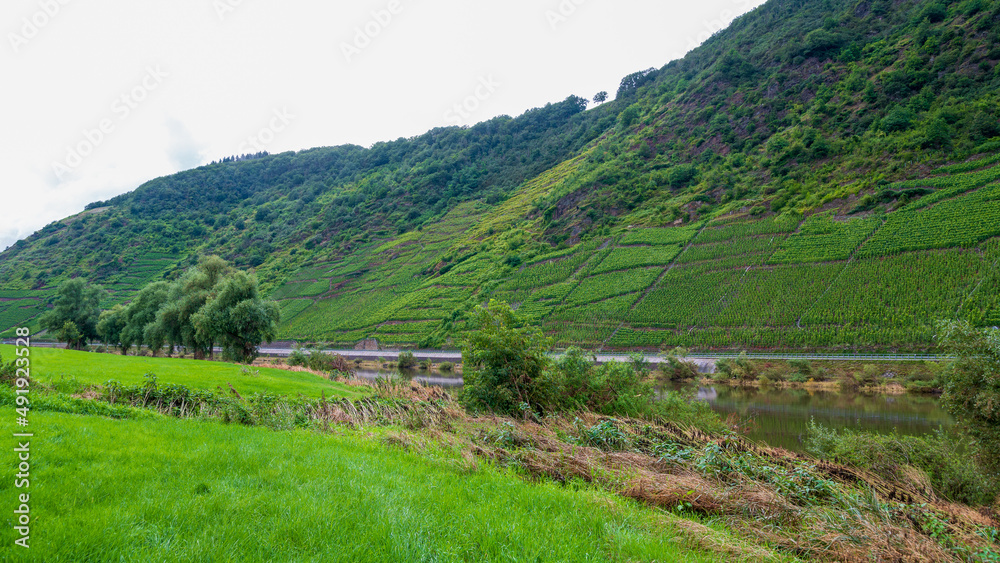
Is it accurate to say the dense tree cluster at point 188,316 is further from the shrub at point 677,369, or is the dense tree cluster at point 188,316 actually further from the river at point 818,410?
the shrub at point 677,369

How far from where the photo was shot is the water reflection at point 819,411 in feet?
75.5

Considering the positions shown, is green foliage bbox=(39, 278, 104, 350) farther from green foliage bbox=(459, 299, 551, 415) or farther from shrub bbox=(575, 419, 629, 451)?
shrub bbox=(575, 419, 629, 451)

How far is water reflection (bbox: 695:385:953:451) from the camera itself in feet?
75.5

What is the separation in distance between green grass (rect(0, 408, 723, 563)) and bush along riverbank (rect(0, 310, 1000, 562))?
381 mm

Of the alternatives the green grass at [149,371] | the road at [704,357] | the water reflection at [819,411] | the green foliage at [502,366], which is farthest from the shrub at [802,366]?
the green grass at [149,371]

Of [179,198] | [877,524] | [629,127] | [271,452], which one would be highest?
[179,198]

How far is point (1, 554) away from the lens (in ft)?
9.96

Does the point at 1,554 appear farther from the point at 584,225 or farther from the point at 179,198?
the point at 179,198

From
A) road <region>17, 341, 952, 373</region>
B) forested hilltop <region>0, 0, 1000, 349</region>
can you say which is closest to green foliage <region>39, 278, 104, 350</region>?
road <region>17, 341, 952, 373</region>

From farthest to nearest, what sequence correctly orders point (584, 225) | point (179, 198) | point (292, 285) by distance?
point (179, 198)
point (292, 285)
point (584, 225)

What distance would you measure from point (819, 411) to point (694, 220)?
51625 mm

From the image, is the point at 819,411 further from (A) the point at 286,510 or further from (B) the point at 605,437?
(A) the point at 286,510

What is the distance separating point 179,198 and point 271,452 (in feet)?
670

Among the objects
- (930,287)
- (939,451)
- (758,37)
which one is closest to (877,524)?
(939,451)
